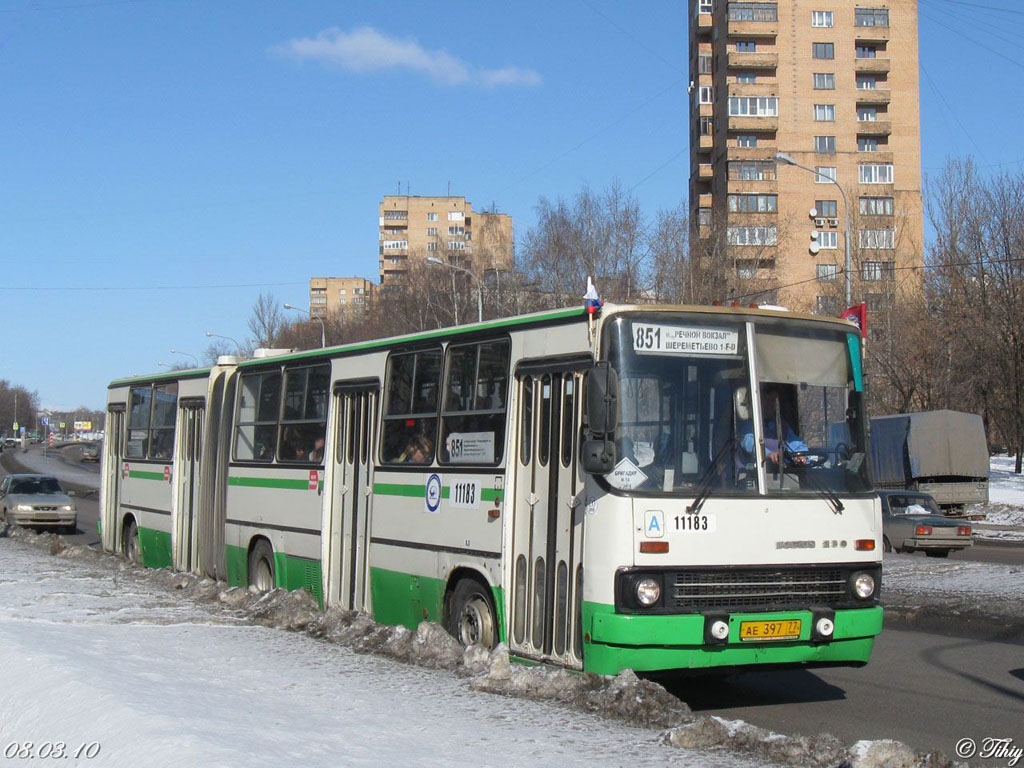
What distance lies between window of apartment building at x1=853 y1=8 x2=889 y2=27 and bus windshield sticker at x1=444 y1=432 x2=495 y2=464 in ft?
258

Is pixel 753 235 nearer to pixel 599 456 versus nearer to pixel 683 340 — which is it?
pixel 683 340

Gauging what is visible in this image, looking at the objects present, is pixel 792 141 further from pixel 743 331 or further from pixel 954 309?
pixel 743 331

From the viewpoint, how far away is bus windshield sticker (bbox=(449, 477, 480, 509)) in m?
10.1

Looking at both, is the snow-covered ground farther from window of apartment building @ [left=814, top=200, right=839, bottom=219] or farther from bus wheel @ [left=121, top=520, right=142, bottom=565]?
window of apartment building @ [left=814, top=200, right=839, bottom=219]

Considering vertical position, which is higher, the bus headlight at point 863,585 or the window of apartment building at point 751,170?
the window of apartment building at point 751,170

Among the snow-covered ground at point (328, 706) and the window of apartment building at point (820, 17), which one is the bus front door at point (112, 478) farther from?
the window of apartment building at point (820, 17)

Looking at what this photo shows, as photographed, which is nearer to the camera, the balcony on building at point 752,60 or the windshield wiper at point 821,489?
the windshield wiper at point 821,489

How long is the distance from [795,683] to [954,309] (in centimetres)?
4453

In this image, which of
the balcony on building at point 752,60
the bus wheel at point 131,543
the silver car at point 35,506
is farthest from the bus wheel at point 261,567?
the balcony on building at point 752,60

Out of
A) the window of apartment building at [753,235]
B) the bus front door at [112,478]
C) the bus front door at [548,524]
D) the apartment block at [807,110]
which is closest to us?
the bus front door at [548,524]

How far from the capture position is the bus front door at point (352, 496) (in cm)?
1211

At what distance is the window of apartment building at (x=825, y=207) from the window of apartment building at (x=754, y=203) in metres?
3.08

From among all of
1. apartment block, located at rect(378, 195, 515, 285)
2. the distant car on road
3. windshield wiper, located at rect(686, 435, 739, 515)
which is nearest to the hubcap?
windshield wiper, located at rect(686, 435, 739, 515)

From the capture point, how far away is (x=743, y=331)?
885 centimetres
